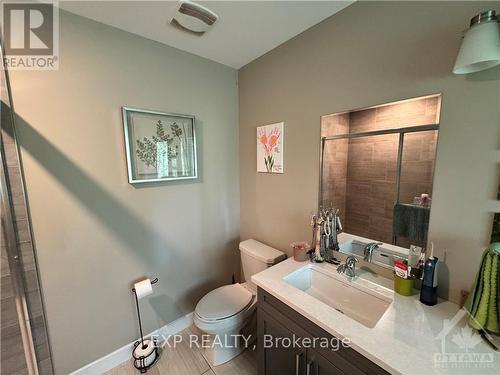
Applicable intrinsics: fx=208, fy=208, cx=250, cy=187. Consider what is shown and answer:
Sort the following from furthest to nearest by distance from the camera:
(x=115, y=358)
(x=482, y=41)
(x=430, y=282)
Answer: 1. (x=115, y=358)
2. (x=430, y=282)
3. (x=482, y=41)

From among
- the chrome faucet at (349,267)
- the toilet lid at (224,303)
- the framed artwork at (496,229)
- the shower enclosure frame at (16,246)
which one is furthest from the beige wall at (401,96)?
the shower enclosure frame at (16,246)

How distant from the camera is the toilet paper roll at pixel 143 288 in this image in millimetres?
1541

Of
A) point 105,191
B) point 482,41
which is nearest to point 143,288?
point 105,191

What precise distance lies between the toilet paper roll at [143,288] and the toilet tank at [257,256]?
0.79 m

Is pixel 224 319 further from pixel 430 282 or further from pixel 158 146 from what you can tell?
pixel 158 146

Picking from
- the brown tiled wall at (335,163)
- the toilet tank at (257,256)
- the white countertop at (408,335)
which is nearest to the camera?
the white countertop at (408,335)

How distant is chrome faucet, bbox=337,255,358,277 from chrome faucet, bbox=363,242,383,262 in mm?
72

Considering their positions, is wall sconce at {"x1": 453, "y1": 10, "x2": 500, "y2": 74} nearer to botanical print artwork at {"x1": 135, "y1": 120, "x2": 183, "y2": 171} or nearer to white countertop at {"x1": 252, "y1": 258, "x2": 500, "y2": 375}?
white countertop at {"x1": 252, "y1": 258, "x2": 500, "y2": 375}

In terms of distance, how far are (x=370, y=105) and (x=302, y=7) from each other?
0.71 metres

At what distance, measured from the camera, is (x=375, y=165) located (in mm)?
1224

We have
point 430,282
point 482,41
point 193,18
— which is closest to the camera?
point 482,41

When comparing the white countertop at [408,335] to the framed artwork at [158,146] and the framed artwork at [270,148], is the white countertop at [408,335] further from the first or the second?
the framed artwork at [158,146]

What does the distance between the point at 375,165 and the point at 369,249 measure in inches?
20.3

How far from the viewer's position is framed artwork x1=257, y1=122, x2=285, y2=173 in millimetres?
1712
